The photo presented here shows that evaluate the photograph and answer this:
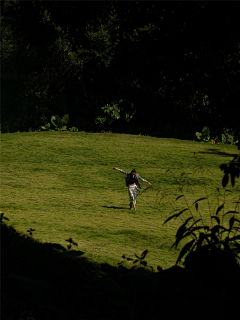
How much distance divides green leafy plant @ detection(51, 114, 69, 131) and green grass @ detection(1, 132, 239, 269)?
1.72m

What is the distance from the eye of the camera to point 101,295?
387 centimetres

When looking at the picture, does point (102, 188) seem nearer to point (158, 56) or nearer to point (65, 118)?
point (158, 56)

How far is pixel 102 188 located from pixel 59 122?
17.0 meters

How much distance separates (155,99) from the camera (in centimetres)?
557

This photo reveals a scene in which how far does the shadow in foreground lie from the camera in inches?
130

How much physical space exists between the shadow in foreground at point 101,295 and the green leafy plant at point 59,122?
94.7ft

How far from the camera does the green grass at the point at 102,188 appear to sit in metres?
9.73

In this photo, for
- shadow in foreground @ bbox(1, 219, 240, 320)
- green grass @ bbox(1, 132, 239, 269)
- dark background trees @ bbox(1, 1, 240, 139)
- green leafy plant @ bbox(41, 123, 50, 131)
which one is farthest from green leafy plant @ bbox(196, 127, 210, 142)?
shadow in foreground @ bbox(1, 219, 240, 320)

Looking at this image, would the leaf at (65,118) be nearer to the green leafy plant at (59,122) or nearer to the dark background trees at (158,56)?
the green leafy plant at (59,122)

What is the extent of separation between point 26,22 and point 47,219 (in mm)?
7015

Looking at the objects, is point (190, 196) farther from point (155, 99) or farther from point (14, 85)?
point (14, 85)

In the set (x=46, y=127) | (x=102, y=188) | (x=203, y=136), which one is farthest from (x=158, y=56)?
(x=46, y=127)

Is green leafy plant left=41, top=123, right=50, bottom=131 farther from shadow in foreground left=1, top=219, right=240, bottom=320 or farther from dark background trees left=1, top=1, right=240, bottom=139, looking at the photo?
shadow in foreground left=1, top=219, right=240, bottom=320

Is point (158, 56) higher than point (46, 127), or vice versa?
point (158, 56)
